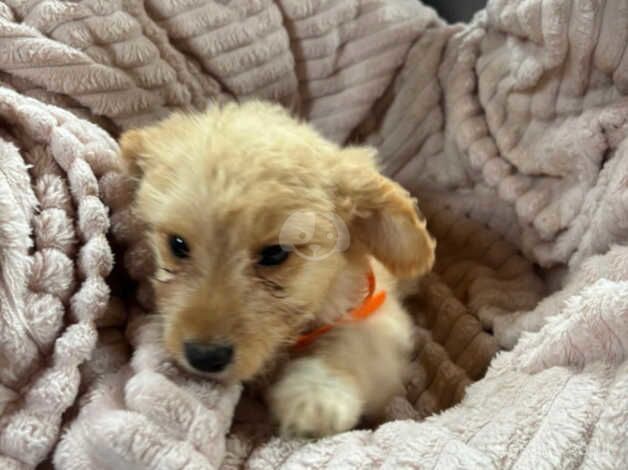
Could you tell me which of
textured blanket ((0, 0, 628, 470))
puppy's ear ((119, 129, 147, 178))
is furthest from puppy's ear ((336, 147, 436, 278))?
puppy's ear ((119, 129, 147, 178))

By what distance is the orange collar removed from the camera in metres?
1.33

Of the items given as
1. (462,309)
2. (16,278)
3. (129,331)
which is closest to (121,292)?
(129,331)

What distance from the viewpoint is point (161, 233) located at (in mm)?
1183

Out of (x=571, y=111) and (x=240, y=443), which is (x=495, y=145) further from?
(x=240, y=443)

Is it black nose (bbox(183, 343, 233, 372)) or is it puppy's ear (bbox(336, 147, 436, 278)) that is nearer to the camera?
black nose (bbox(183, 343, 233, 372))

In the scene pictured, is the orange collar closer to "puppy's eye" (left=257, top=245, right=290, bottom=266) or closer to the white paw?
the white paw

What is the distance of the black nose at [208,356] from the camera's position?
107cm

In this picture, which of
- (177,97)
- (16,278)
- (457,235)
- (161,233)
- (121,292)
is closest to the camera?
(16,278)

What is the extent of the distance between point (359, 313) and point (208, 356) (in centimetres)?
41

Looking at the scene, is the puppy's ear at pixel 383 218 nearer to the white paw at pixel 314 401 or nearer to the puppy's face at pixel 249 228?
the puppy's face at pixel 249 228

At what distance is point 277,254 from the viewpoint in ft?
3.79

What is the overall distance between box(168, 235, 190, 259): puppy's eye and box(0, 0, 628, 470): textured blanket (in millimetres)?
106

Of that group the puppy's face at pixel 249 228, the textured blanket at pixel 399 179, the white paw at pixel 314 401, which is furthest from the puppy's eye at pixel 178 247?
the white paw at pixel 314 401

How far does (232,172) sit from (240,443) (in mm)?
430
